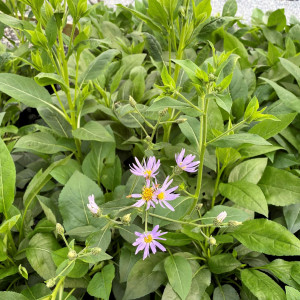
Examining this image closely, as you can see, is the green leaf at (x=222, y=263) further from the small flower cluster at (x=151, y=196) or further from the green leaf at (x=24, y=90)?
the green leaf at (x=24, y=90)

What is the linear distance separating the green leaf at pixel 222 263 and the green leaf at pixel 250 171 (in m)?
0.18

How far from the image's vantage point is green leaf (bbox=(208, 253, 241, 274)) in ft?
2.32

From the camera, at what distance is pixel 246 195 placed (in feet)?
2.35

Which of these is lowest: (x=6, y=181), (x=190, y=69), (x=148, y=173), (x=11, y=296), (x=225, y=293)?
(x=225, y=293)

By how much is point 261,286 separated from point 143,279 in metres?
0.24

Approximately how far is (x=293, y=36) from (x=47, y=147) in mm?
983

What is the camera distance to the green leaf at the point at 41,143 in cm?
79

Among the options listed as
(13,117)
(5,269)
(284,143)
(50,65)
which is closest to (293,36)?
(284,143)

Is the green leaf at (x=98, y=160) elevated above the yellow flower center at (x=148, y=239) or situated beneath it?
situated beneath

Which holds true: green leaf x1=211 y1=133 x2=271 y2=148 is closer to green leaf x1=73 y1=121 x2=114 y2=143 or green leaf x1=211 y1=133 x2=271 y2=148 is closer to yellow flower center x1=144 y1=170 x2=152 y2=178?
yellow flower center x1=144 y1=170 x2=152 y2=178

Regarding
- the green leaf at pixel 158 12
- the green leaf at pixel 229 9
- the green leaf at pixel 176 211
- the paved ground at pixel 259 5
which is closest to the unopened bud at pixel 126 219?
the green leaf at pixel 176 211

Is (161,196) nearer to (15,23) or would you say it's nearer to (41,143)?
(41,143)

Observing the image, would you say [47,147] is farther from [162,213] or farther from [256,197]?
[256,197]

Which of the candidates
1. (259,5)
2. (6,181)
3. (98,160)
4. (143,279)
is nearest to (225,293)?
(143,279)
